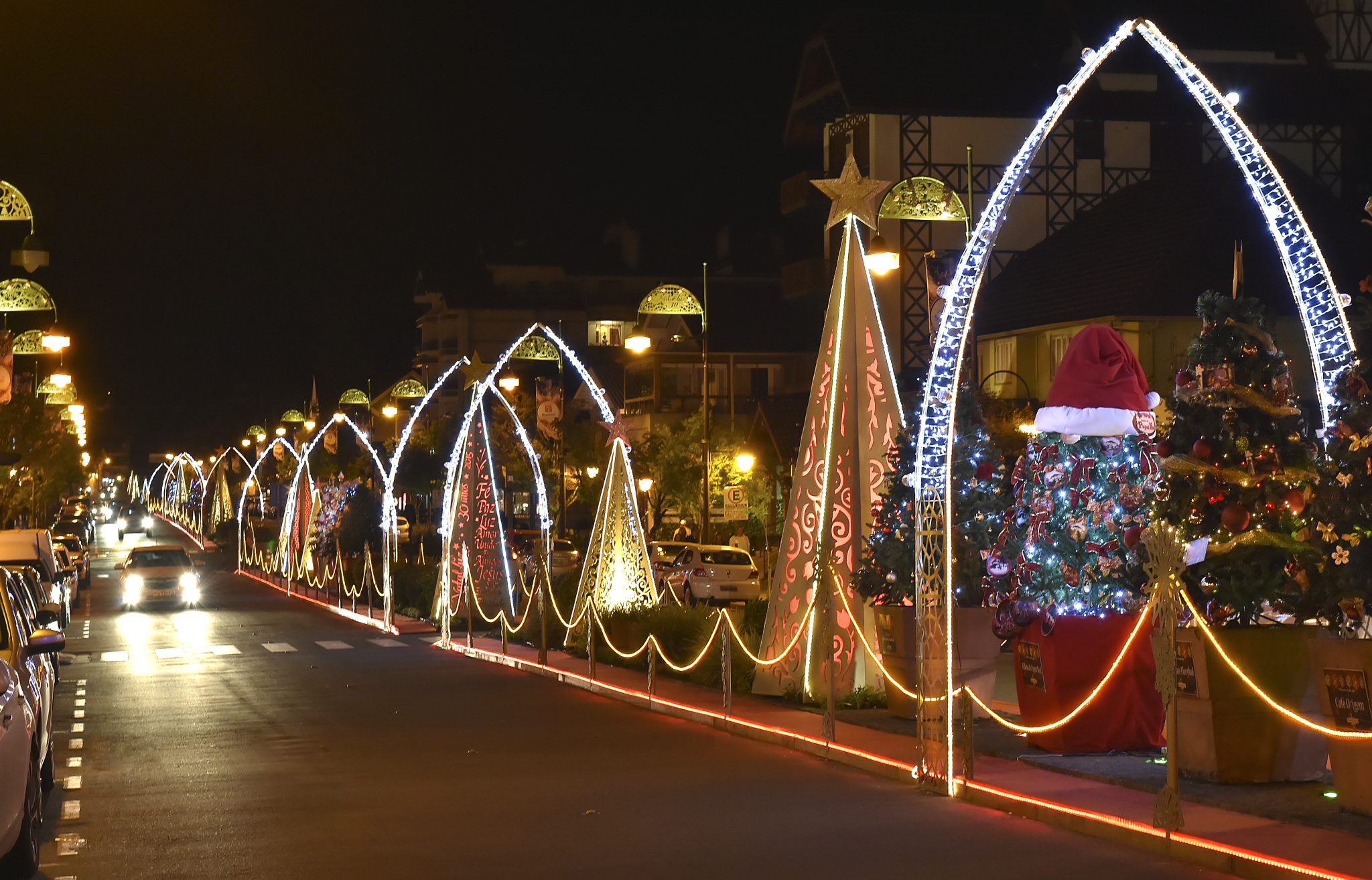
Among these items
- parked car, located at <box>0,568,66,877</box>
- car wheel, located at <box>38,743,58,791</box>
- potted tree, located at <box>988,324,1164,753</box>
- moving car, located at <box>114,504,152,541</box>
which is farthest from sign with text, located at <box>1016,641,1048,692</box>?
moving car, located at <box>114,504,152,541</box>

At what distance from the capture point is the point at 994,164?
5509 centimetres

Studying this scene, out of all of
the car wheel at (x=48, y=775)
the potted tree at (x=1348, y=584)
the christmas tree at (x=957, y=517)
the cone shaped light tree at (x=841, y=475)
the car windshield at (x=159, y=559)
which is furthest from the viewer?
the car windshield at (x=159, y=559)

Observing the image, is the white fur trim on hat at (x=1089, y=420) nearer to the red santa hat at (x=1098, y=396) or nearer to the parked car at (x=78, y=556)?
the red santa hat at (x=1098, y=396)

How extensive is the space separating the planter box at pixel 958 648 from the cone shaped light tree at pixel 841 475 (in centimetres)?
143

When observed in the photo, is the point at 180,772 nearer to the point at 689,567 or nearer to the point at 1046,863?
the point at 1046,863

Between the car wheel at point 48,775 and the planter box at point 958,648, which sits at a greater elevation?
the planter box at point 958,648

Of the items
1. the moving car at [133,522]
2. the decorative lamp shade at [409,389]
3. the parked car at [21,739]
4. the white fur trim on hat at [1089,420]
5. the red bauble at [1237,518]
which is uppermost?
the decorative lamp shade at [409,389]

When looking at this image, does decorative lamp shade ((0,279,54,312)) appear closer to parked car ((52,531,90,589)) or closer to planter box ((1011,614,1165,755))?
parked car ((52,531,90,589))

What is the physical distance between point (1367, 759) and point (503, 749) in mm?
8186

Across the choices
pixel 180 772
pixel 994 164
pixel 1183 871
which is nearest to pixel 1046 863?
pixel 1183 871

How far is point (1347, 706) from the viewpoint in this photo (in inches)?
414

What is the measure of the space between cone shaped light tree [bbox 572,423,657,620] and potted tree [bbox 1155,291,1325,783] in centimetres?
1497

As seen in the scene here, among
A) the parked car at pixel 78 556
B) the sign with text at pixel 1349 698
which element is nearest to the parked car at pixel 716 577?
the parked car at pixel 78 556

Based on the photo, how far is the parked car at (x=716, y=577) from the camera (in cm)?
4412
